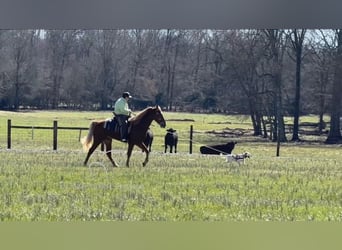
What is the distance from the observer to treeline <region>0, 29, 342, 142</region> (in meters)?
9.75

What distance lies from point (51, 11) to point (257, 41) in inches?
201

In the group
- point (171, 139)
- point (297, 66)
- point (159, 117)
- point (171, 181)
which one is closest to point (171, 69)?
point (171, 181)

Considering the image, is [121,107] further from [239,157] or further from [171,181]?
[239,157]

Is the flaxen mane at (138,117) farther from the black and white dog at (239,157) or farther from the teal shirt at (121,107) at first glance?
the black and white dog at (239,157)

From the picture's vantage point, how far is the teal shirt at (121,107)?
452 inches

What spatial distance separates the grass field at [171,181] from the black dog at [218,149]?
0.14m

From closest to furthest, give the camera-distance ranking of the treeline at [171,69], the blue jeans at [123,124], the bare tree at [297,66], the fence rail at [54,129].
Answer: the treeline at [171,69] → the bare tree at [297,66] → the blue jeans at [123,124] → the fence rail at [54,129]

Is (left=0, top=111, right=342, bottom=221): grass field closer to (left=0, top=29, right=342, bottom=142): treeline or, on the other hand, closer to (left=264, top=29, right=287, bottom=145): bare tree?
(left=264, top=29, right=287, bottom=145): bare tree

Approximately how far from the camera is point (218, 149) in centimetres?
1414

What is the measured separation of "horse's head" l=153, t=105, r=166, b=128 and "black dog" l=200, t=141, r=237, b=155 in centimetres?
166

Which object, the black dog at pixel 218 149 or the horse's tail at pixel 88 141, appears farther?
the black dog at pixel 218 149

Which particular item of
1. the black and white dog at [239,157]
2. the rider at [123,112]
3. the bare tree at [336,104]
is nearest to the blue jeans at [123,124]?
the rider at [123,112]

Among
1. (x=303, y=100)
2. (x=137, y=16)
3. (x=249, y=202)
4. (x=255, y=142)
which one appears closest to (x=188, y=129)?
(x=255, y=142)

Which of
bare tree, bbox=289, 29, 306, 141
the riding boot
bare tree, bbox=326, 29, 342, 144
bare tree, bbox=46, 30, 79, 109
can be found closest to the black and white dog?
bare tree, bbox=289, 29, 306, 141
